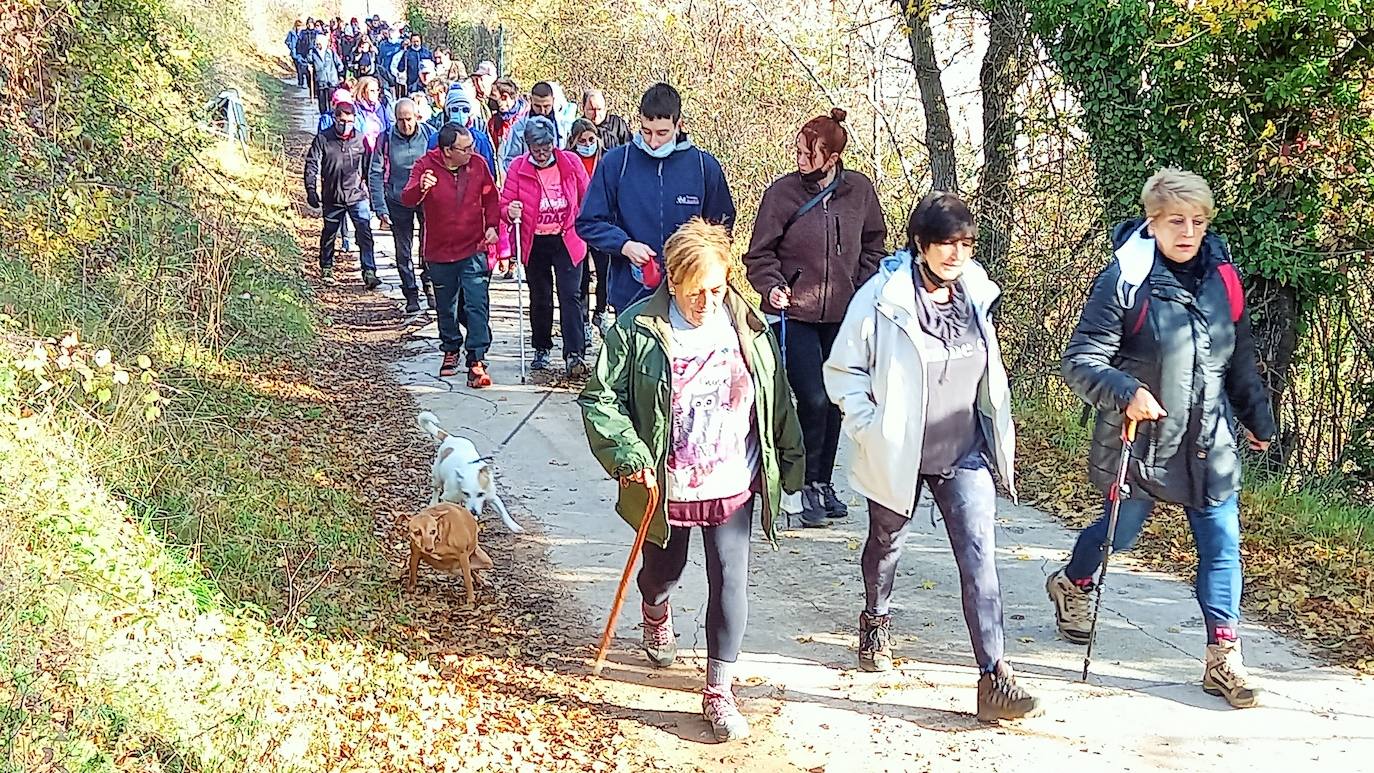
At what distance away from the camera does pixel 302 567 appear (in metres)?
5.31

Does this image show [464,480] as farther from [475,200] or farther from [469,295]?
[475,200]

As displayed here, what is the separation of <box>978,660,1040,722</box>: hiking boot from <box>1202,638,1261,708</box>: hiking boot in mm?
710

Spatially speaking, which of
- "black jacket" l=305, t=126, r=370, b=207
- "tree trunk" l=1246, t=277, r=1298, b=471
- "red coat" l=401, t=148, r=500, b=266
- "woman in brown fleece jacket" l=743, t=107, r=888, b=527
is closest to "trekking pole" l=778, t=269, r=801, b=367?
"woman in brown fleece jacket" l=743, t=107, r=888, b=527

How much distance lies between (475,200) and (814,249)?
12.1 feet

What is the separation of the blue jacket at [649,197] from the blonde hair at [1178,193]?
109 inches

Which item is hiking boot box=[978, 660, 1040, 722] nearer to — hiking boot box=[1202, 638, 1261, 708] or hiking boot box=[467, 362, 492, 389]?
hiking boot box=[1202, 638, 1261, 708]

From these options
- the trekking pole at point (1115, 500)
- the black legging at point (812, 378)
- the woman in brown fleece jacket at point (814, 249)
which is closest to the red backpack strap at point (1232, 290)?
the trekking pole at point (1115, 500)

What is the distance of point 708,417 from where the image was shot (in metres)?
4.26

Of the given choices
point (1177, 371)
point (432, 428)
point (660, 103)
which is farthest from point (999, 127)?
point (1177, 371)

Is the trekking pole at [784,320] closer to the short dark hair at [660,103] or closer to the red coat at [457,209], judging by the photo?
the short dark hair at [660,103]

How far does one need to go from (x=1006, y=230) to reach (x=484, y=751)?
597 centimetres

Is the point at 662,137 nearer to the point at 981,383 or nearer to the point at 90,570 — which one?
the point at 981,383

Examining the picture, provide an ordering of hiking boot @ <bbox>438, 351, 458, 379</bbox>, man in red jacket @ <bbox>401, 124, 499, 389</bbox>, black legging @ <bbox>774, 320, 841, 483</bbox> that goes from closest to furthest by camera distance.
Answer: black legging @ <bbox>774, 320, 841, 483</bbox> → man in red jacket @ <bbox>401, 124, 499, 389</bbox> → hiking boot @ <bbox>438, 351, 458, 379</bbox>

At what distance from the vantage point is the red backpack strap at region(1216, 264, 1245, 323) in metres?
4.32
